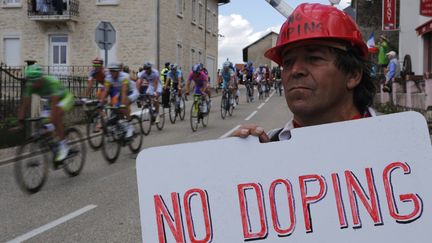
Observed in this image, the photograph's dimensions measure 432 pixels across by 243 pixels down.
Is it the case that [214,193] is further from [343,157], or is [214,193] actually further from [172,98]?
[172,98]

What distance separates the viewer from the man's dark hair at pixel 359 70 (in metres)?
1.75

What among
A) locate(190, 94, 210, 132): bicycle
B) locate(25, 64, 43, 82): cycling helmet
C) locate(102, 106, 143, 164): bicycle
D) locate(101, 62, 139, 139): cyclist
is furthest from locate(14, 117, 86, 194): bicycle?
locate(190, 94, 210, 132): bicycle

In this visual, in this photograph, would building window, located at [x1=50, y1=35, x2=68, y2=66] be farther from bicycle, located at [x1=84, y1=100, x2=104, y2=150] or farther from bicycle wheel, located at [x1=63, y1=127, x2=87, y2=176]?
bicycle wheel, located at [x1=63, y1=127, x2=87, y2=176]

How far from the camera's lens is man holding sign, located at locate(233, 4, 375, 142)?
5.56 feet

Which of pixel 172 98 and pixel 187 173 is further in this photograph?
pixel 172 98

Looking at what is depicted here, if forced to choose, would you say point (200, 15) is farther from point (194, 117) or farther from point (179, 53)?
point (194, 117)

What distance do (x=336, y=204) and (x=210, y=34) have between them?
4465 centimetres

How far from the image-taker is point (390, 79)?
61.2ft

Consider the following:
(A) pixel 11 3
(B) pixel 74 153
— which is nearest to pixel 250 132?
(B) pixel 74 153

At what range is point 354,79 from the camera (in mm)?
1822

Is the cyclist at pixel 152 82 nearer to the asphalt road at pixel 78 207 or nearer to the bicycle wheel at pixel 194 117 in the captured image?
the bicycle wheel at pixel 194 117

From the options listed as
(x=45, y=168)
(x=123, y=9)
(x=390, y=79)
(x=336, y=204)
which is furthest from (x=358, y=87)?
(x=123, y=9)

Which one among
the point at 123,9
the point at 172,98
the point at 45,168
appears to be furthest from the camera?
the point at 123,9

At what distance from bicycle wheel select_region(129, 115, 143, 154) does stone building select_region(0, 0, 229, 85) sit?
19.9 metres
